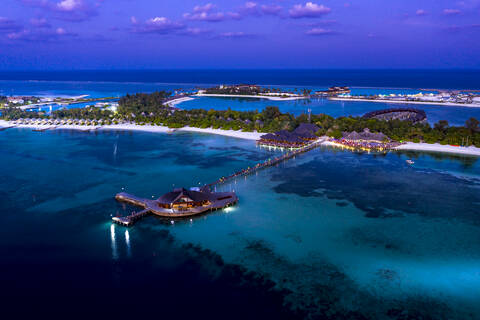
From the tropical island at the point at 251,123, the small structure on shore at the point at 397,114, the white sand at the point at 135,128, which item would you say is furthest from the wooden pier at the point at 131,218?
the small structure on shore at the point at 397,114

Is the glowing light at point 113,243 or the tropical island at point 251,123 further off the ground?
the tropical island at point 251,123

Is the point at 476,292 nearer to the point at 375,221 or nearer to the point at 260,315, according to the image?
the point at 375,221

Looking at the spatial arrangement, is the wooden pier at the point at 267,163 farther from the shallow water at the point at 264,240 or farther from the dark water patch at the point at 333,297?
the dark water patch at the point at 333,297

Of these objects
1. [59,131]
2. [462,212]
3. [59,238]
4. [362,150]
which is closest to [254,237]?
[59,238]

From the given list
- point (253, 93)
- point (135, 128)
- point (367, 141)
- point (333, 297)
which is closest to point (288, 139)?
point (367, 141)

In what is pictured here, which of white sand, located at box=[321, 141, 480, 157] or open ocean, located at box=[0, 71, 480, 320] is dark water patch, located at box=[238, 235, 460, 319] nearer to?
open ocean, located at box=[0, 71, 480, 320]

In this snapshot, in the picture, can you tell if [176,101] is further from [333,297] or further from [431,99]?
[333,297]

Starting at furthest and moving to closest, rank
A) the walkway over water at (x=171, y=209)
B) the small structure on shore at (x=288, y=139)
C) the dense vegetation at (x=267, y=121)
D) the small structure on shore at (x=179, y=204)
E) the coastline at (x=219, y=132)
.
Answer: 1. the dense vegetation at (x=267, y=121)
2. the small structure on shore at (x=288, y=139)
3. the coastline at (x=219, y=132)
4. the small structure on shore at (x=179, y=204)
5. the walkway over water at (x=171, y=209)

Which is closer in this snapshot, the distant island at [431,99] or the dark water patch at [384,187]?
the dark water patch at [384,187]
